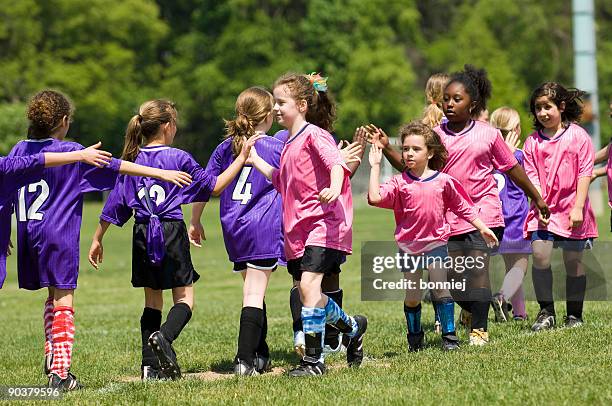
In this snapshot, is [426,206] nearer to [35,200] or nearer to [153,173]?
[153,173]

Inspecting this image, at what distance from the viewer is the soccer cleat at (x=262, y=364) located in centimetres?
831

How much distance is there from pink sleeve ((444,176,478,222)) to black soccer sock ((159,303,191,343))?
6.51 ft

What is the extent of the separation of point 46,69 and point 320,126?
55140mm

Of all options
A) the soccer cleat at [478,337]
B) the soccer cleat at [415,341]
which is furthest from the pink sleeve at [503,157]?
the soccer cleat at [415,341]

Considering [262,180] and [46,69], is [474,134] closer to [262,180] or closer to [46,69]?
[262,180]

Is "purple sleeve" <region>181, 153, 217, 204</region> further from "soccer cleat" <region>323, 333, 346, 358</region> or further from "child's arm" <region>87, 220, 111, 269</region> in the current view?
"soccer cleat" <region>323, 333, 346, 358</region>

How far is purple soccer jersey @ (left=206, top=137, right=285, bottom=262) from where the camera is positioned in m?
8.19

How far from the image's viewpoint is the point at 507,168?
8.61 meters

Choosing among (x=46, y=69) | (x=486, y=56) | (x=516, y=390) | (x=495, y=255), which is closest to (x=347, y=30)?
(x=486, y=56)

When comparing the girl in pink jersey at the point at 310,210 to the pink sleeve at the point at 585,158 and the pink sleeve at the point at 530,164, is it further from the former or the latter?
the pink sleeve at the point at 585,158

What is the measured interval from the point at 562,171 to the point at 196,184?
10.7 ft

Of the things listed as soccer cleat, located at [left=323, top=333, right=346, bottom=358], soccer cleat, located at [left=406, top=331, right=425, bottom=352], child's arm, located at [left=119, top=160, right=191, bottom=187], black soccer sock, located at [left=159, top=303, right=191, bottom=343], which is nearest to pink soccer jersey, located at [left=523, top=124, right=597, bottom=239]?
soccer cleat, located at [left=406, top=331, right=425, bottom=352]

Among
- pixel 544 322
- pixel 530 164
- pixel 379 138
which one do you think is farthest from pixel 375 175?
pixel 544 322

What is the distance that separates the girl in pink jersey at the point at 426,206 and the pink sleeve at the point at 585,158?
161cm
